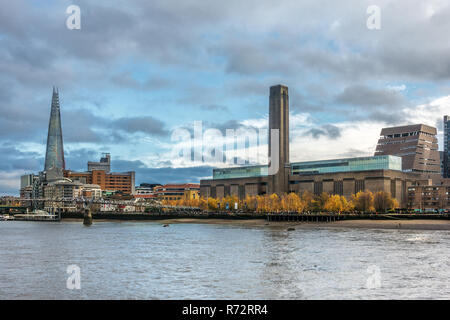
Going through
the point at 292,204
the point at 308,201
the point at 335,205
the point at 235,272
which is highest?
the point at 308,201

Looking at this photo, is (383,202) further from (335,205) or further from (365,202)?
(335,205)

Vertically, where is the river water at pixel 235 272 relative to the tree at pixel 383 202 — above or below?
below

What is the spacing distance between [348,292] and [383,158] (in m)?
164

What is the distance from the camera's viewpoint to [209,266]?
54.4 meters

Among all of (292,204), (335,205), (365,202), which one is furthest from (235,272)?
(292,204)

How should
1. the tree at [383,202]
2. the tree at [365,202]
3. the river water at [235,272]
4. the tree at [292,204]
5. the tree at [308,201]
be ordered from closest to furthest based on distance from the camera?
the river water at [235,272] → the tree at [383,202] → the tree at [365,202] → the tree at [292,204] → the tree at [308,201]

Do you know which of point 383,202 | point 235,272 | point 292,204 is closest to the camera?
point 235,272

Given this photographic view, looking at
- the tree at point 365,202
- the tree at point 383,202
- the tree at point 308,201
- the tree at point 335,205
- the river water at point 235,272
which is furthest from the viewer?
the tree at point 308,201

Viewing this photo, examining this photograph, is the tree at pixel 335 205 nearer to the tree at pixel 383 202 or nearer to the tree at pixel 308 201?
the tree at pixel 308 201

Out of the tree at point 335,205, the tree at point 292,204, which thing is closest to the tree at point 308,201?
the tree at point 292,204
